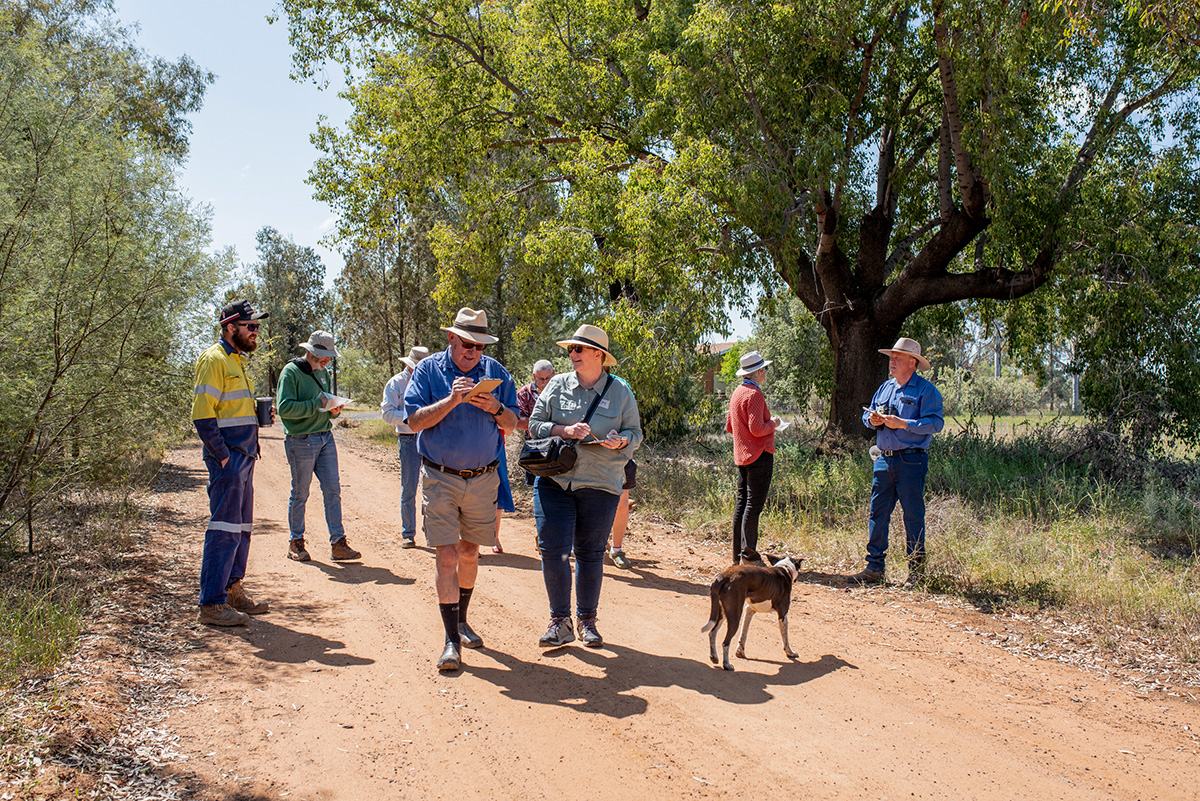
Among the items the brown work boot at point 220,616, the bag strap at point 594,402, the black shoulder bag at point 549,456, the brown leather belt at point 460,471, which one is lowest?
the brown work boot at point 220,616

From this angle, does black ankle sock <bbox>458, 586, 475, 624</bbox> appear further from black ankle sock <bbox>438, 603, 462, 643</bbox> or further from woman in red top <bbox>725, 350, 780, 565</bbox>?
woman in red top <bbox>725, 350, 780, 565</bbox>

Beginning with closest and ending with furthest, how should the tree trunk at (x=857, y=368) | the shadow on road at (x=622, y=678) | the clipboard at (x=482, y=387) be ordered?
the shadow on road at (x=622, y=678)
the clipboard at (x=482, y=387)
the tree trunk at (x=857, y=368)

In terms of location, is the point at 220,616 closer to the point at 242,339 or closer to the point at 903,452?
the point at 242,339

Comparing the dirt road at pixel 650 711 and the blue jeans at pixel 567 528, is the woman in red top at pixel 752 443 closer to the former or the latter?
the dirt road at pixel 650 711

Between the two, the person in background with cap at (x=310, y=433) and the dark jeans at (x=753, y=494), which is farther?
the person in background with cap at (x=310, y=433)

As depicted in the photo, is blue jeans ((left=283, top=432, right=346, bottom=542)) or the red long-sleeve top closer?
the red long-sleeve top

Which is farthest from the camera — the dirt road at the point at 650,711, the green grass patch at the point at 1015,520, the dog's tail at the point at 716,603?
the green grass patch at the point at 1015,520

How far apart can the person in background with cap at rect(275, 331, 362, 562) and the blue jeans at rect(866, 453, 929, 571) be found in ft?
17.2

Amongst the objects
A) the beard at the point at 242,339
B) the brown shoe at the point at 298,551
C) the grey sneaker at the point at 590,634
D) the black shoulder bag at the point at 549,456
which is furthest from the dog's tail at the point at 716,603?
the brown shoe at the point at 298,551

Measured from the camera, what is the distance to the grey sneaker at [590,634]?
5.39 meters

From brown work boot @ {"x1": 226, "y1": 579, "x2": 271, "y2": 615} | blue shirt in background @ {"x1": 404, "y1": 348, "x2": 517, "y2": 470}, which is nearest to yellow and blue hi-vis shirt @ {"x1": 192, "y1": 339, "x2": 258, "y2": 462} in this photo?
brown work boot @ {"x1": 226, "y1": 579, "x2": 271, "y2": 615}

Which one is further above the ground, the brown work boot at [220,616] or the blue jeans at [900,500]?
the blue jeans at [900,500]

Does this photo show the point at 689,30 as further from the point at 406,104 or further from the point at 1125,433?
the point at 1125,433

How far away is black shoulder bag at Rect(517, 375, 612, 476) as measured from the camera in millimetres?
5000
